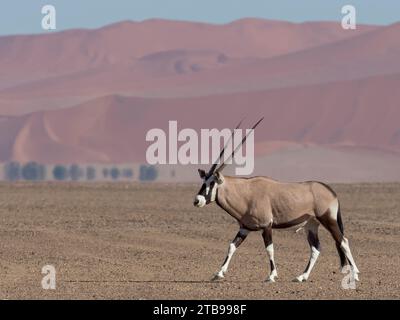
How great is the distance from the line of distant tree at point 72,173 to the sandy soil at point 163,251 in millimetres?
69049

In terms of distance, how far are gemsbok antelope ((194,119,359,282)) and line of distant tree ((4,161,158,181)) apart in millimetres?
86464

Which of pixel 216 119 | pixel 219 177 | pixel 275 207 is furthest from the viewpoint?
pixel 216 119

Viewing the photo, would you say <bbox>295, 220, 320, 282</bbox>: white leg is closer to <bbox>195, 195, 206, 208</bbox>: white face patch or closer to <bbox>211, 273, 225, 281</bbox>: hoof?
<bbox>211, 273, 225, 281</bbox>: hoof

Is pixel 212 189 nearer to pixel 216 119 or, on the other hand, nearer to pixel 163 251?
pixel 163 251

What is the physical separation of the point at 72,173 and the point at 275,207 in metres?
96.9

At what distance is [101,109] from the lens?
151875 millimetres

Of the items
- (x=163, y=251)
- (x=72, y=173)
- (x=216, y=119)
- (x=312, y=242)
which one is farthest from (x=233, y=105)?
(x=312, y=242)

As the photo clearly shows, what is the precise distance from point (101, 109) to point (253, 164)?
176ft

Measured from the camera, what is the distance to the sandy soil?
15.8 meters

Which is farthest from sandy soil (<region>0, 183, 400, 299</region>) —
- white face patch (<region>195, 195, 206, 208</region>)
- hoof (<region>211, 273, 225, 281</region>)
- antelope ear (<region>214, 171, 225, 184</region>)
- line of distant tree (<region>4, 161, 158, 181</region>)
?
line of distant tree (<region>4, 161, 158, 181</region>)

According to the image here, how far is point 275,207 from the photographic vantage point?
1703cm

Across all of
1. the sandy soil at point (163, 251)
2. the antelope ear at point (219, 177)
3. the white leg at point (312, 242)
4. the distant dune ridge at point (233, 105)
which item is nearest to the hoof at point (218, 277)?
the sandy soil at point (163, 251)

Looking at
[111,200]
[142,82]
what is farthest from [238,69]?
[111,200]
